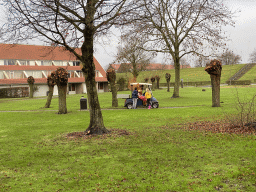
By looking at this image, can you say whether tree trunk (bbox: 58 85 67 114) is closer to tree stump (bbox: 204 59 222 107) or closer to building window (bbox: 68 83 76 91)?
A: tree stump (bbox: 204 59 222 107)

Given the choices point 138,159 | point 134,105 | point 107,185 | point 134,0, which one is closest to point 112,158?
point 138,159

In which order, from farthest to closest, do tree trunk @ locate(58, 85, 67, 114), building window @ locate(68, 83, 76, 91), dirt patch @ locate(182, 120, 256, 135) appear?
building window @ locate(68, 83, 76, 91), tree trunk @ locate(58, 85, 67, 114), dirt patch @ locate(182, 120, 256, 135)

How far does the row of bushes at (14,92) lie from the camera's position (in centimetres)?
4719

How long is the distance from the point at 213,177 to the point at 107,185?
2216mm

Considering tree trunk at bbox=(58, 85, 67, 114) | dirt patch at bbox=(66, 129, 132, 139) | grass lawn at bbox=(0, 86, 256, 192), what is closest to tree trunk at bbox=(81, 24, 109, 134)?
dirt patch at bbox=(66, 129, 132, 139)

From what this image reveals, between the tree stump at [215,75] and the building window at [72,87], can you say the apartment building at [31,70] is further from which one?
the tree stump at [215,75]

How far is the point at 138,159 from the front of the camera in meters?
6.92

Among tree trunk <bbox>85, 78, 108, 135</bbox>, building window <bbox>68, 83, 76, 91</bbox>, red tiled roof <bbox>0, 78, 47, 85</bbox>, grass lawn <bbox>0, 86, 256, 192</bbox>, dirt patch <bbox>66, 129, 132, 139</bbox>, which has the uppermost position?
red tiled roof <bbox>0, 78, 47, 85</bbox>

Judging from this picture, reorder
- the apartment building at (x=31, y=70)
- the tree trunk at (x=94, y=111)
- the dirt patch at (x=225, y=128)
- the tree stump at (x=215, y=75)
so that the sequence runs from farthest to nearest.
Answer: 1. the apartment building at (x=31, y=70)
2. the tree stump at (x=215, y=75)
3. the tree trunk at (x=94, y=111)
4. the dirt patch at (x=225, y=128)

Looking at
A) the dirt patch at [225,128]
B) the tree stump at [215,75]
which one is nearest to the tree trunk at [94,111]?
the dirt patch at [225,128]

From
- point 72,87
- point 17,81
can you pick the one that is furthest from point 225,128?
point 72,87

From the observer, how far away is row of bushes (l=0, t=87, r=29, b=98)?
155ft

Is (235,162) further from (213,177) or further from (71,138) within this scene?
(71,138)

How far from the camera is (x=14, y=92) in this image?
4812cm
